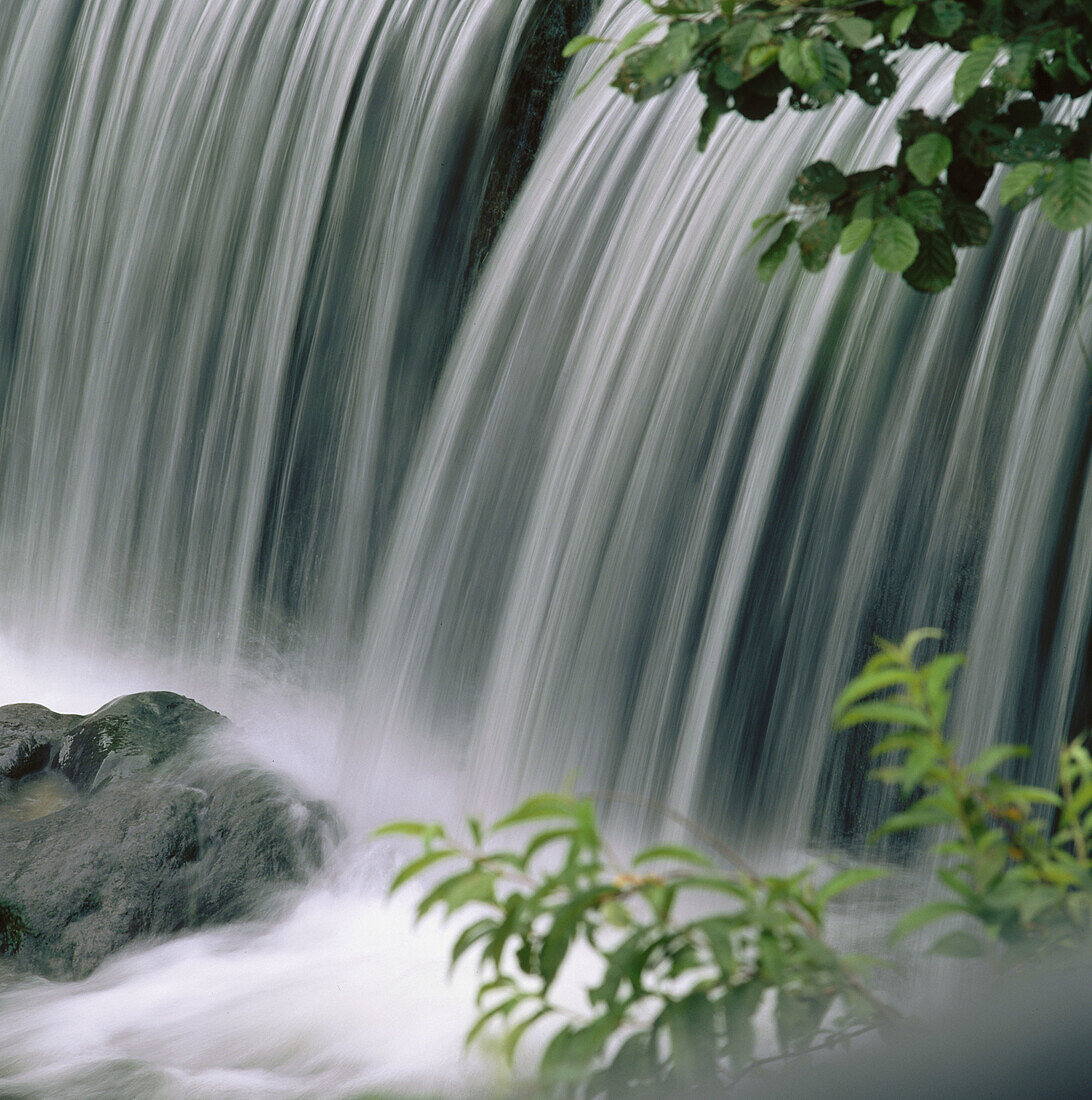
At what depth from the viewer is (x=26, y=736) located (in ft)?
19.4

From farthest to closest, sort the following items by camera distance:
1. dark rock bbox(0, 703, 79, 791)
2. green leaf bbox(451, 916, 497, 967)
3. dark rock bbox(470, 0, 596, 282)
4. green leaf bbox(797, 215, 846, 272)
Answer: dark rock bbox(470, 0, 596, 282) < dark rock bbox(0, 703, 79, 791) < green leaf bbox(797, 215, 846, 272) < green leaf bbox(451, 916, 497, 967)

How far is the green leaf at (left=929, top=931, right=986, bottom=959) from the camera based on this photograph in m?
1.24

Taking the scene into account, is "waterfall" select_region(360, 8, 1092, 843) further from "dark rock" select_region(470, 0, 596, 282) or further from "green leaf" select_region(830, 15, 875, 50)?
"green leaf" select_region(830, 15, 875, 50)

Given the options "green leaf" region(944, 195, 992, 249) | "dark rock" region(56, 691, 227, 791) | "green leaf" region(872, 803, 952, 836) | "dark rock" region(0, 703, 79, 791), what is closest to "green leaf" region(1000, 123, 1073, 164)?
"green leaf" region(944, 195, 992, 249)

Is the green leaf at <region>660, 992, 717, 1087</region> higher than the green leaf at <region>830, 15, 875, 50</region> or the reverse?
the reverse

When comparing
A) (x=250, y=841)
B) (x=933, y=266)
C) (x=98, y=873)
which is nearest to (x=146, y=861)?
(x=98, y=873)

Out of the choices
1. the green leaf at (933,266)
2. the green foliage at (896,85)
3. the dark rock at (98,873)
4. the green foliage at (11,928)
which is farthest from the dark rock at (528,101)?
the green leaf at (933,266)

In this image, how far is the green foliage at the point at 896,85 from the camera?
5.39 ft

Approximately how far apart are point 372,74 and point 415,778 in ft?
13.8

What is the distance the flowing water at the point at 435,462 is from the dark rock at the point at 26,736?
39.4 inches

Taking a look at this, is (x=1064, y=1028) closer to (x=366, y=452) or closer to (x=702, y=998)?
(x=702, y=998)

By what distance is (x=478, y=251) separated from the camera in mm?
7223

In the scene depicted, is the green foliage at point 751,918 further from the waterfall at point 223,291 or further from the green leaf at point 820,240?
the waterfall at point 223,291

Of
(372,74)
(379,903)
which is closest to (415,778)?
(379,903)
